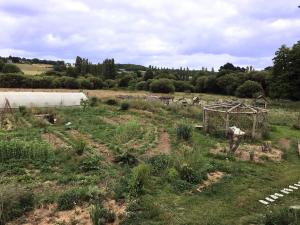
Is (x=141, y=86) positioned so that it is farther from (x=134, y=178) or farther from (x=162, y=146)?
(x=134, y=178)

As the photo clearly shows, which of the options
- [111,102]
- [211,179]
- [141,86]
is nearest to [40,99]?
[111,102]

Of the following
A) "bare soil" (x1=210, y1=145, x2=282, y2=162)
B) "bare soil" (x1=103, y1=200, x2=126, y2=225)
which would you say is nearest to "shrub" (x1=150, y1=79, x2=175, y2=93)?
"bare soil" (x1=210, y1=145, x2=282, y2=162)

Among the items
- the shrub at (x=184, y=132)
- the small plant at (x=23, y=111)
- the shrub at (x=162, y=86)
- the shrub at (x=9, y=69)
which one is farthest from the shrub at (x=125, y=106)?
the shrub at (x=9, y=69)

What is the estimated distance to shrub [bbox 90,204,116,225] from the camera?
Answer: 7.27 metres

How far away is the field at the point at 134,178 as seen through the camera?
782 cm

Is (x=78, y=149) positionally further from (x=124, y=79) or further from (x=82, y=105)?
(x=124, y=79)

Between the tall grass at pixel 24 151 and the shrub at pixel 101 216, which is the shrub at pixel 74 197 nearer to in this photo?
the shrub at pixel 101 216

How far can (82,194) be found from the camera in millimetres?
8508

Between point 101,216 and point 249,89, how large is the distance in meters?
36.2

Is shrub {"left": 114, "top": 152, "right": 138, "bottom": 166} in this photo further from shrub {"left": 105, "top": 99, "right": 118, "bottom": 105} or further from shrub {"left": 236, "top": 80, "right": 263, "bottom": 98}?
shrub {"left": 236, "top": 80, "right": 263, "bottom": 98}

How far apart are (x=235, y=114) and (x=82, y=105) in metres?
12.3

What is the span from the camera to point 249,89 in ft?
137

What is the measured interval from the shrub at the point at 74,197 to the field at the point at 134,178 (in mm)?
20

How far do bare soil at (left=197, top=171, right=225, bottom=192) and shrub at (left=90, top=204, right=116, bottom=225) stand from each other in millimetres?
2785
